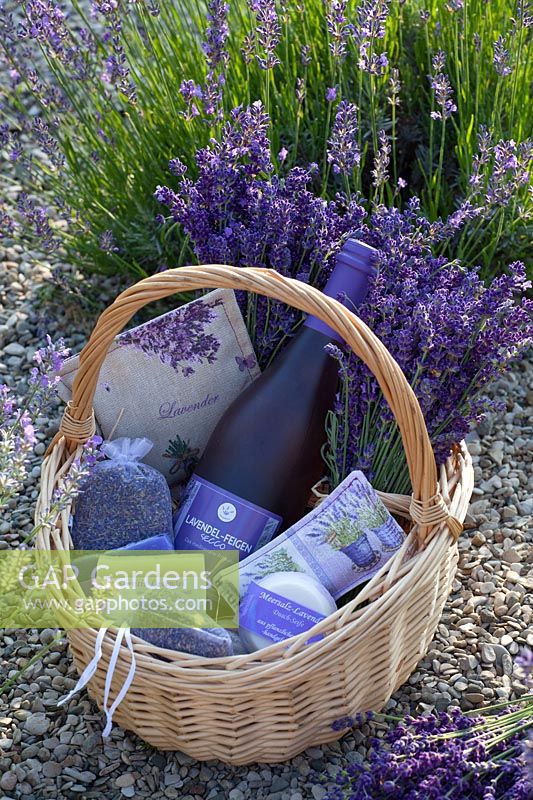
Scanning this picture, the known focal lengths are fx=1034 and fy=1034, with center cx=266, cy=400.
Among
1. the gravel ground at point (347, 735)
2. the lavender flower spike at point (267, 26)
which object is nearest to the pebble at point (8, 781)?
the gravel ground at point (347, 735)

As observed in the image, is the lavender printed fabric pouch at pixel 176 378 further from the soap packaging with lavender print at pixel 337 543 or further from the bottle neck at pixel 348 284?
the soap packaging with lavender print at pixel 337 543

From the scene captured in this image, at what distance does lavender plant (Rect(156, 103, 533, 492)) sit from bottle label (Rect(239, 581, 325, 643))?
352 mm

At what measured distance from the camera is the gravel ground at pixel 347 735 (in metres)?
1.90

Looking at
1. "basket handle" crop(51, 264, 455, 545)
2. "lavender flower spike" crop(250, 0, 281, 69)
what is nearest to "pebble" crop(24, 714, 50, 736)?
"basket handle" crop(51, 264, 455, 545)

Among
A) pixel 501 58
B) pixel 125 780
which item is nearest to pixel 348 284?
pixel 501 58

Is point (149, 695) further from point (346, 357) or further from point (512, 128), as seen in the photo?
point (512, 128)

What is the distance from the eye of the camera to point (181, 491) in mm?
2379

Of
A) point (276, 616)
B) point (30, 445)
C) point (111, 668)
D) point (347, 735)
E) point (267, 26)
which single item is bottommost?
point (347, 735)

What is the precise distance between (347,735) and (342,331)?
0.78m

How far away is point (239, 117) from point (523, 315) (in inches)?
31.1

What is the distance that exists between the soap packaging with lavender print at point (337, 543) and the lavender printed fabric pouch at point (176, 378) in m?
0.41

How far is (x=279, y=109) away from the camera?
2.84 m

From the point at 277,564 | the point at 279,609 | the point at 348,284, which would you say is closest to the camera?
the point at 279,609

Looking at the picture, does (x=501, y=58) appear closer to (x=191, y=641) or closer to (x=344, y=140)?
(x=344, y=140)
